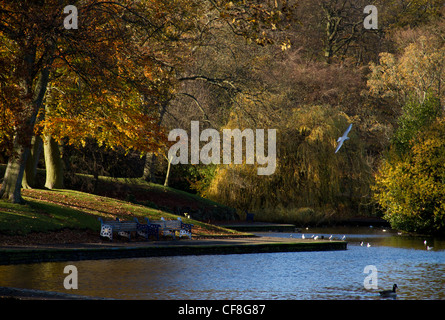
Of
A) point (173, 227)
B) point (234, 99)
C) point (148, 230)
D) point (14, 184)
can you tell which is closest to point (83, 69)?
point (14, 184)

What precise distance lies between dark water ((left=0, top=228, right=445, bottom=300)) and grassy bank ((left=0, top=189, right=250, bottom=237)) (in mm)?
3848

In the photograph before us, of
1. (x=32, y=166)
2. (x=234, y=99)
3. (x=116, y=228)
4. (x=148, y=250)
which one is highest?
(x=234, y=99)

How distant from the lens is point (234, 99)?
34281mm

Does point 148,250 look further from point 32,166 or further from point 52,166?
point 52,166

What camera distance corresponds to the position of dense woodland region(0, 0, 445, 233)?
70.5ft

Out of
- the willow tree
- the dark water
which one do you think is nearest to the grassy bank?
the dark water

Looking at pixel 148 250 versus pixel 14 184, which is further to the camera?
pixel 14 184

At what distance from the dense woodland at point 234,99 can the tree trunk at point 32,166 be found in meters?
0.07

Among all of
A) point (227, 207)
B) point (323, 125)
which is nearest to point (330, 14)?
point (323, 125)

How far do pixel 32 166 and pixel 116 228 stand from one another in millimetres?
10672

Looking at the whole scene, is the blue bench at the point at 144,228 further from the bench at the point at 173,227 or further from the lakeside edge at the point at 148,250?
the lakeside edge at the point at 148,250

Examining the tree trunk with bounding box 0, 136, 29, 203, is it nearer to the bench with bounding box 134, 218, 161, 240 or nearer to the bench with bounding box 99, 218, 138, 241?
the bench with bounding box 99, 218, 138, 241

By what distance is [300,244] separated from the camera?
22875 millimetres

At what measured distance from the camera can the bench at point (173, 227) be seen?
23.3m
